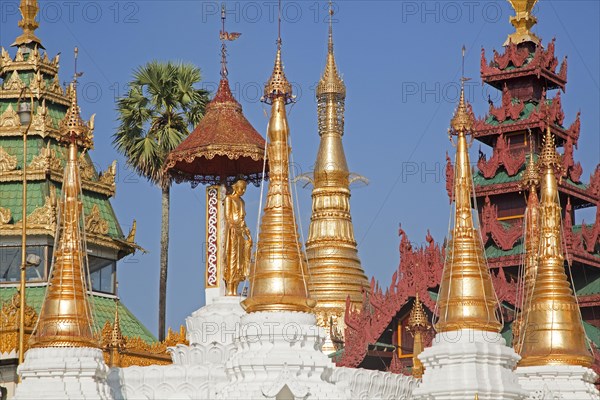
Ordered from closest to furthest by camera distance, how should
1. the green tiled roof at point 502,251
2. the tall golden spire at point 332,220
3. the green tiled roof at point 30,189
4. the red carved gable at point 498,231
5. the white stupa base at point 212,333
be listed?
the white stupa base at point 212,333
the green tiled roof at point 30,189
the green tiled roof at point 502,251
the red carved gable at point 498,231
the tall golden spire at point 332,220

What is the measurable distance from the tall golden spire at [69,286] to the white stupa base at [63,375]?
22 cm

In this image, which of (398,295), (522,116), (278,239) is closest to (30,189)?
(398,295)

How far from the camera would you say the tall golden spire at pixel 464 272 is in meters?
28.1

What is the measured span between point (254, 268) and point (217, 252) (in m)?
4.68

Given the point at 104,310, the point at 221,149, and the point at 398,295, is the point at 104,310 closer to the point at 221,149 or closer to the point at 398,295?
the point at 398,295

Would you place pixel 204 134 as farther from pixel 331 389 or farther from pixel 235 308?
pixel 331 389

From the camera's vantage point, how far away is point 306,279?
92.9 feet

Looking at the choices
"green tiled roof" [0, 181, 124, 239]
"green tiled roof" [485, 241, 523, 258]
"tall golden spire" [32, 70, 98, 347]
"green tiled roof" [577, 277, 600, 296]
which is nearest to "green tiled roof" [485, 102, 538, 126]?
"green tiled roof" [485, 241, 523, 258]

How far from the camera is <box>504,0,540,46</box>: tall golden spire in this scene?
182 ft

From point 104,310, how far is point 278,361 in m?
19.0

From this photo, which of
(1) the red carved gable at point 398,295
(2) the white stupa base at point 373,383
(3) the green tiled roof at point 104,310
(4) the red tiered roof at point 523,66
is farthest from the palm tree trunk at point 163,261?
(4) the red tiered roof at point 523,66

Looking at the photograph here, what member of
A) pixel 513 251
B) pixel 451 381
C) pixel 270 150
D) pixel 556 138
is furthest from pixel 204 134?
pixel 556 138

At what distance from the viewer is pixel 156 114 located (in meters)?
46.5

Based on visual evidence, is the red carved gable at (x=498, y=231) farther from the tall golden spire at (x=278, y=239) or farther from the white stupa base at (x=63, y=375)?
the white stupa base at (x=63, y=375)
